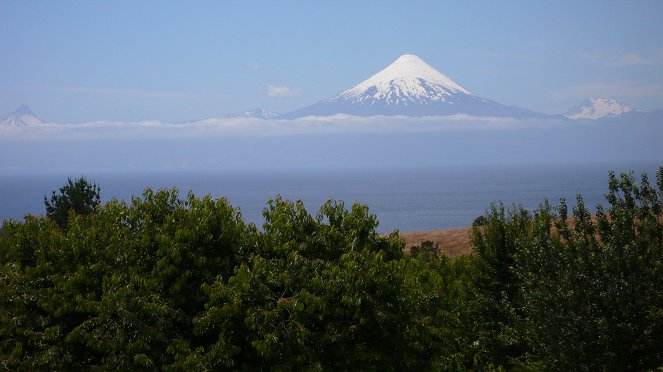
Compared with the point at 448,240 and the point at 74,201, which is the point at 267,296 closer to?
the point at 74,201

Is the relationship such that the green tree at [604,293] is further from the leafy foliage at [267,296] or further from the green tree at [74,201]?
the green tree at [74,201]

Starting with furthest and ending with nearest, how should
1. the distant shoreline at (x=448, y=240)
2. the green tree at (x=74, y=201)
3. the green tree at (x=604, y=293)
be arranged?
the distant shoreline at (x=448, y=240)
the green tree at (x=74, y=201)
the green tree at (x=604, y=293)

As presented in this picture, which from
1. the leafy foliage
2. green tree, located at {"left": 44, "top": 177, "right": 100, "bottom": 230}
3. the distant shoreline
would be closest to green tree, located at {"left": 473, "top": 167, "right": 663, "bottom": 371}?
the leafy foliage

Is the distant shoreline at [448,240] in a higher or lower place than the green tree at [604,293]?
lower

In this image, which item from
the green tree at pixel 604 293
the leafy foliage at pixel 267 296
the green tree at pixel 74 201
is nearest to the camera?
the leafy foliage at pixel 267 296

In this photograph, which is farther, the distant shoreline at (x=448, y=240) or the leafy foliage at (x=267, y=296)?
the distant shoreline at (x=448, y=240)

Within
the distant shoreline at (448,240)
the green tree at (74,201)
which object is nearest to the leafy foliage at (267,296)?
the green tree at (74,201)

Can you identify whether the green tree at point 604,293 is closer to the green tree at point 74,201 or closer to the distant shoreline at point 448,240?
the green tree at point 74,201

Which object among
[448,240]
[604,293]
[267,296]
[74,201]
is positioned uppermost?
[74,201]

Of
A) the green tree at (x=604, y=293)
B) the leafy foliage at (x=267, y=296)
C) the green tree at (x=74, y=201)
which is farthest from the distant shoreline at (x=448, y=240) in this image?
the leafy foliage at (x=267, y=296)

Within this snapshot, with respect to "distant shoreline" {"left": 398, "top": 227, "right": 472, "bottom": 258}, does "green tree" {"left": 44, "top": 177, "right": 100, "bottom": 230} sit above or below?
above

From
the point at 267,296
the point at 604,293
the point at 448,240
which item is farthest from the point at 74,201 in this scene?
the point at 604,293

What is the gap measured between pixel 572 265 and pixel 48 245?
2089cm

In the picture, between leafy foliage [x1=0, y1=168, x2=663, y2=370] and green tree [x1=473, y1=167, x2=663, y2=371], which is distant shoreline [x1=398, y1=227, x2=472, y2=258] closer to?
green tree [x1=473, y1=167, x2=663, y2=371]
